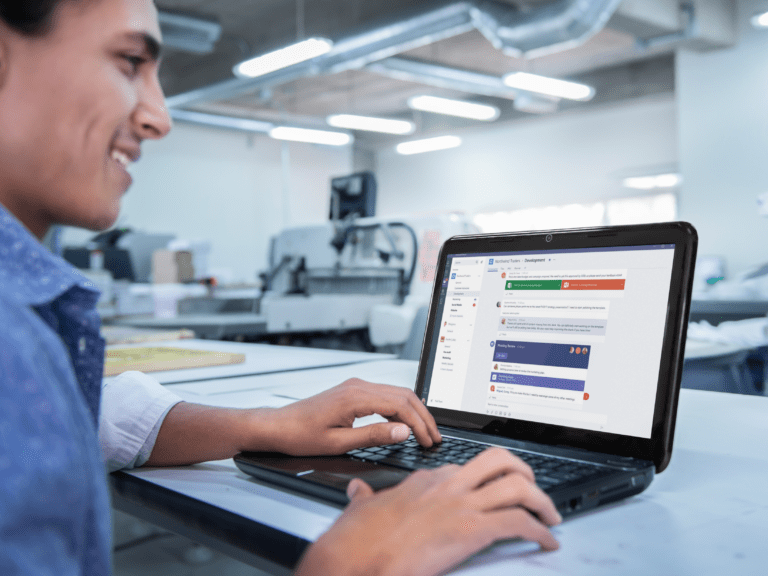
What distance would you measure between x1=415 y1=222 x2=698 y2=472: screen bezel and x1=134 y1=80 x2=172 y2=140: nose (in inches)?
18.7

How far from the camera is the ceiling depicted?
642 cm

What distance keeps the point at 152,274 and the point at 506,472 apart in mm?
5578

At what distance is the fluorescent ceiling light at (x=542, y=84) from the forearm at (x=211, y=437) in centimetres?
496

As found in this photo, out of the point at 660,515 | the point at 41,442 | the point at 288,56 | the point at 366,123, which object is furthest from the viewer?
the point at 366,123

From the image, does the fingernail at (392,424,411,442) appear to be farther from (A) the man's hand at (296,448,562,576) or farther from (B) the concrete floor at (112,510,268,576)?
(B) the concrete floor at (112,510,268,576)

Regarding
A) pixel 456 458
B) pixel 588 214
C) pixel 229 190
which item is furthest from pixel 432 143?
pixel 456 458

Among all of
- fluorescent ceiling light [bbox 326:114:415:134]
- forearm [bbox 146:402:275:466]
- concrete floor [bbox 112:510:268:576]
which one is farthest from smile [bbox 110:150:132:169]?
fluorescent ceiling light [bbox 326:114:415:134]

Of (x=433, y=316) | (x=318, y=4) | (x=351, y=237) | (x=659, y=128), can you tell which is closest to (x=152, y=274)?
(x=351, y=237)

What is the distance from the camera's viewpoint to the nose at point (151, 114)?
2.10ft

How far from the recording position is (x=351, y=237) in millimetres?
3920

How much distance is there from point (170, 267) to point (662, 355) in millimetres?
5181

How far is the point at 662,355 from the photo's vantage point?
0.73 metres

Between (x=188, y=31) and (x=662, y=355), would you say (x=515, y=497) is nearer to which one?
(x=662, y=355)

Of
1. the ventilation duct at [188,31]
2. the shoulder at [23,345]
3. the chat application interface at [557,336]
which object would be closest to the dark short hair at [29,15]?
the shoulder at [23,345]
